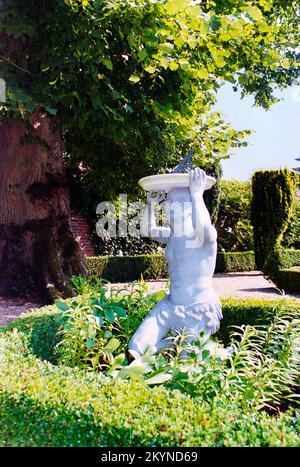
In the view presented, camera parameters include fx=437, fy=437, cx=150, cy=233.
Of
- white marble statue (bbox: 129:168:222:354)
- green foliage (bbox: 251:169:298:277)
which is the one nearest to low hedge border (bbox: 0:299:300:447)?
white marble statue (bbox: 129:168:222:354)

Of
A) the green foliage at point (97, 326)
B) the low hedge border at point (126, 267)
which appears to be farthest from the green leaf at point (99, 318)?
the low hedge border at point (126, 267)

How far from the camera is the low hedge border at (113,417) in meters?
2.04

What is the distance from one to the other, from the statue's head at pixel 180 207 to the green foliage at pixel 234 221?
15.8 metres

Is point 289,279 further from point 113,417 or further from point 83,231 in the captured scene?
point 113,417

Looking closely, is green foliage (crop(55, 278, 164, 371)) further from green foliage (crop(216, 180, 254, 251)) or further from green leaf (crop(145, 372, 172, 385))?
green foliage (crop(216, 180, 254, 251))

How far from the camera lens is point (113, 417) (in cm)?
218

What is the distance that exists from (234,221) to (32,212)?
13.0 metres

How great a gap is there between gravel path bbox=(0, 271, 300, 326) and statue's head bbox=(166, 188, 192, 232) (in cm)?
207

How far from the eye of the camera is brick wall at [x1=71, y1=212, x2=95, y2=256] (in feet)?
51.4

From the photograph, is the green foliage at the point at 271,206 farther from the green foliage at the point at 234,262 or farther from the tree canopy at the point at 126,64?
the tree canopy at the point at 126,64

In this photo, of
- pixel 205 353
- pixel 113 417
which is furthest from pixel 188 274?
pixel 113 417

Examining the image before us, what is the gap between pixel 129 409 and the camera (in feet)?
7.42

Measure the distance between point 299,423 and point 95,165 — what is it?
24.4 ft

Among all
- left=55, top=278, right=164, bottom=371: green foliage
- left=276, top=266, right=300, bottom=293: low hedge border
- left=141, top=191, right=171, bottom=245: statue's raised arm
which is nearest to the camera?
left=55, top=278, right=164, bottom=371: green foliage
